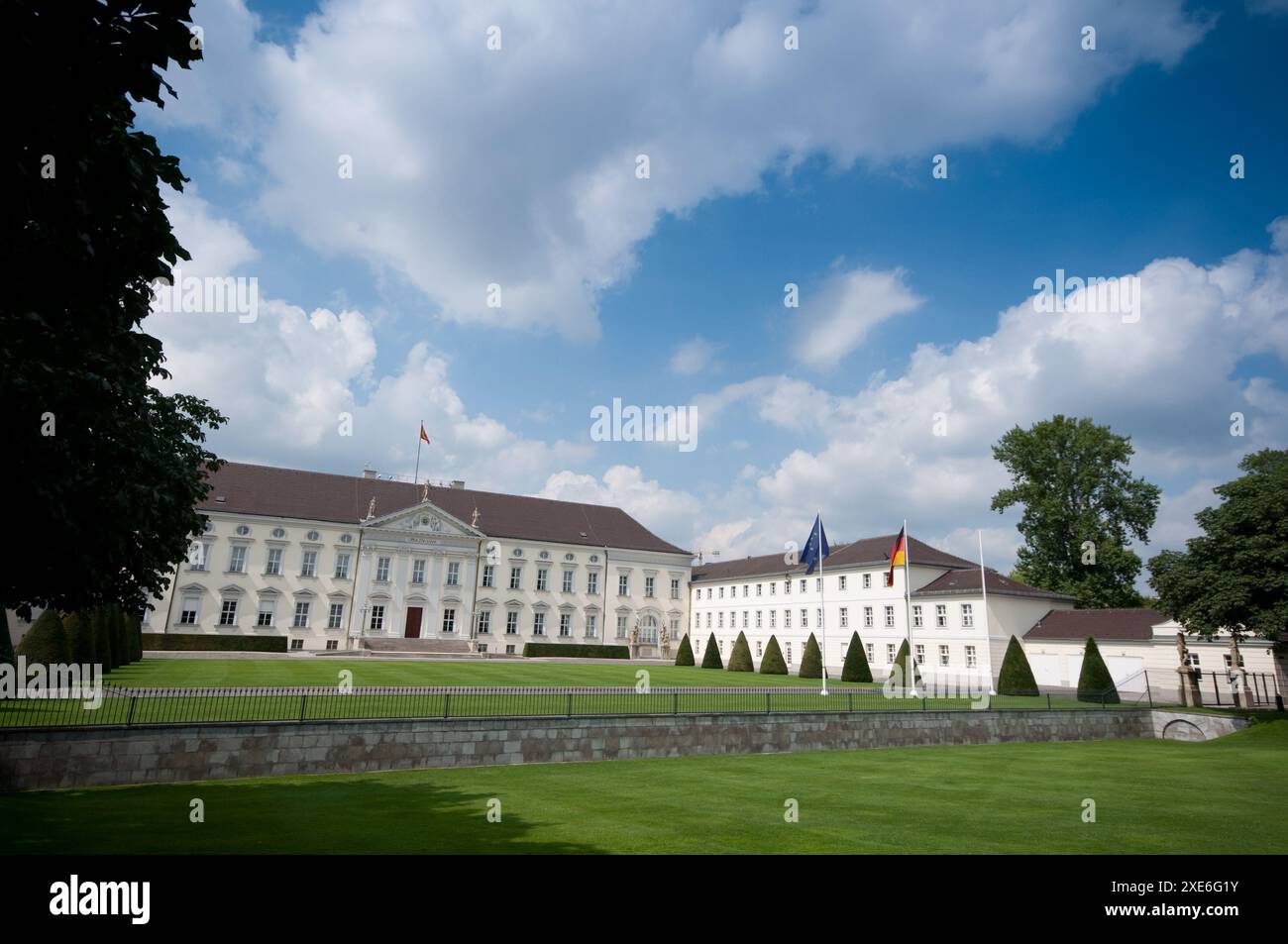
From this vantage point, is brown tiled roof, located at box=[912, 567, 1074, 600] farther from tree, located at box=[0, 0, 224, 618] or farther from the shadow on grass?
tree, located at box=[0, 0, 224, 618]

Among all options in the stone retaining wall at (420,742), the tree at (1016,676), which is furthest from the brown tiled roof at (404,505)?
the stone retaining wall at (420,742)

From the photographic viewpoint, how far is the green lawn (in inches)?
445

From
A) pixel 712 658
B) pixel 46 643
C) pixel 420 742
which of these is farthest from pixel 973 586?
pixel 46 643

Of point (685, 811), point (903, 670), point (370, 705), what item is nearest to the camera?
point (685, 811)

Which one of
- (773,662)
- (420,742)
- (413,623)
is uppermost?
(413,623)

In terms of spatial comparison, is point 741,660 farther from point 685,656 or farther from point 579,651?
point 579,651

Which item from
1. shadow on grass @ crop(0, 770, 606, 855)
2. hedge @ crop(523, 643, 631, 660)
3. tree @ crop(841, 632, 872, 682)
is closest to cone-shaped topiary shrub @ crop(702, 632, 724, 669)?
hedge @ crop(523, 643, 631, 660)

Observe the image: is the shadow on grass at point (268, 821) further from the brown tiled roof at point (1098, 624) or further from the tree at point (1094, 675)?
the brown tiled roof at point (1098, 624)

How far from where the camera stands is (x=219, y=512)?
56.3 metres

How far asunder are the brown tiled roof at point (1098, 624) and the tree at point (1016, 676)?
8.83m

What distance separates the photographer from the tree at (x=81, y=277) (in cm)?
535

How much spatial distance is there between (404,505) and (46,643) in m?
40.8

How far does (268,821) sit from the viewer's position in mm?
12461
